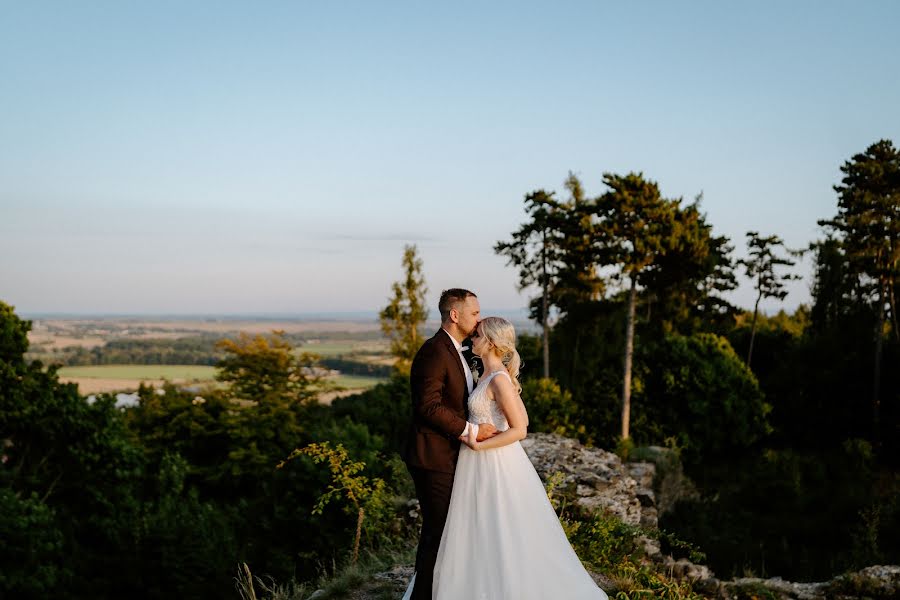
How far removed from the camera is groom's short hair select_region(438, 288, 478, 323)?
4254 millimetres

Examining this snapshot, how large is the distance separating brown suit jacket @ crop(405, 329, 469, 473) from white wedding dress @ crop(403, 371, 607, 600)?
0.15 m

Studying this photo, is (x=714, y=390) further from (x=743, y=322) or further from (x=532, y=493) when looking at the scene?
(x=532, y=493)

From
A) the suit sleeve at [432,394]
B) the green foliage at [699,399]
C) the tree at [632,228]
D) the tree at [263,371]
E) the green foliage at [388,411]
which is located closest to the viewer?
the suit sleeve at [432,394]

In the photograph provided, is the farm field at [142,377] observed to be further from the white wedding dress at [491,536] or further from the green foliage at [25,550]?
the white wedding dress at [491,536]

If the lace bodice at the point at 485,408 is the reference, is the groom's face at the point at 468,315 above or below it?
above

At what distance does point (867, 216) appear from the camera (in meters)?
23.6

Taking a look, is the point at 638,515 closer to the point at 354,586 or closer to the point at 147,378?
the point at 354,586

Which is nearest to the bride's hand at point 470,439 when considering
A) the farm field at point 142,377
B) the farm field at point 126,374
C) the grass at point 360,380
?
the farm field at point 142,377

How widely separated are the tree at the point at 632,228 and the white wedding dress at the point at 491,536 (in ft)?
65.0

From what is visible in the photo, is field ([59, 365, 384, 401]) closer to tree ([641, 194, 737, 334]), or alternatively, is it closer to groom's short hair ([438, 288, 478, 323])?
tree ([641, 194, 737, 334])

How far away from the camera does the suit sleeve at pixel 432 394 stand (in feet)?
13.2

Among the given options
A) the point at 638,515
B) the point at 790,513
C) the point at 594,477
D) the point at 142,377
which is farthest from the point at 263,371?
the point at 638,515

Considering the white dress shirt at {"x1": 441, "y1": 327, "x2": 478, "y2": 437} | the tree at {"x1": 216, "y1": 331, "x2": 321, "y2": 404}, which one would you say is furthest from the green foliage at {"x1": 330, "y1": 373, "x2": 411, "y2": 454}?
the white dress shirt at {"x1": 441, "y1": 327, "x2": 478, "y2": 437}

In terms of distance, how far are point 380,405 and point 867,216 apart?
67.1ft
